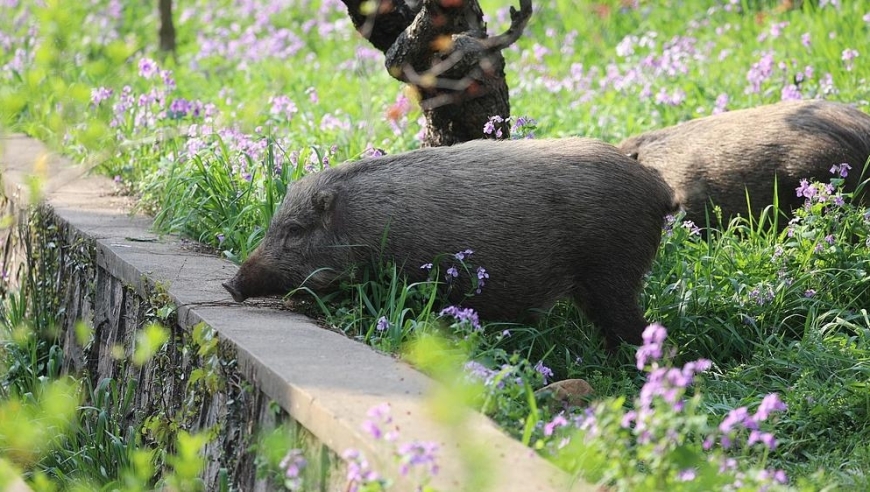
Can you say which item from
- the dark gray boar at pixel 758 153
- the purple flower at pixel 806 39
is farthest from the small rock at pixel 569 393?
the purple flower at pixel 806 39

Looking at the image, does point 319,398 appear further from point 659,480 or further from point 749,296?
point 749,296

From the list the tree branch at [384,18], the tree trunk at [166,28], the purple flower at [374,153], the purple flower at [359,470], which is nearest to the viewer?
the purple flower at [359,470]

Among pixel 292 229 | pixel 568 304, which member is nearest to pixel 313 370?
pixel 292 229

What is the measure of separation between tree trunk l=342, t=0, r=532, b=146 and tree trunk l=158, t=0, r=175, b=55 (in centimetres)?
569

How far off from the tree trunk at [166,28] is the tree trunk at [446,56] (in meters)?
5.69

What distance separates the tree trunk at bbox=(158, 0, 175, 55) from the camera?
1113 centimetres

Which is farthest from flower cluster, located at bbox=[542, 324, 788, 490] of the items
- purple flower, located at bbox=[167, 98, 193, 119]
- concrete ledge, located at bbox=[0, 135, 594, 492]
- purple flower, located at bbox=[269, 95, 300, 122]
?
purple flower, located at bbox=[167, 98, 193, 119]

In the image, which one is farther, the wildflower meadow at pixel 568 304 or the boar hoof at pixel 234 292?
the boar hoof at pixel 234 292

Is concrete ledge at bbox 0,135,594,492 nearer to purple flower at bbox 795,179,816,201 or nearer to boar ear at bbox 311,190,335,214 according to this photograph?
boar ear at bbox 311,190,335,214

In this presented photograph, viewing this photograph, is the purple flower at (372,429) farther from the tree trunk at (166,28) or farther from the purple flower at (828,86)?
the tree trunk at (166,28)

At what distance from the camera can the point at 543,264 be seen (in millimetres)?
4477

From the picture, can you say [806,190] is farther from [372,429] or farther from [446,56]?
[372,429]

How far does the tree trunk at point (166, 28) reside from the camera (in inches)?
438

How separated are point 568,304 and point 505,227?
58 cm
